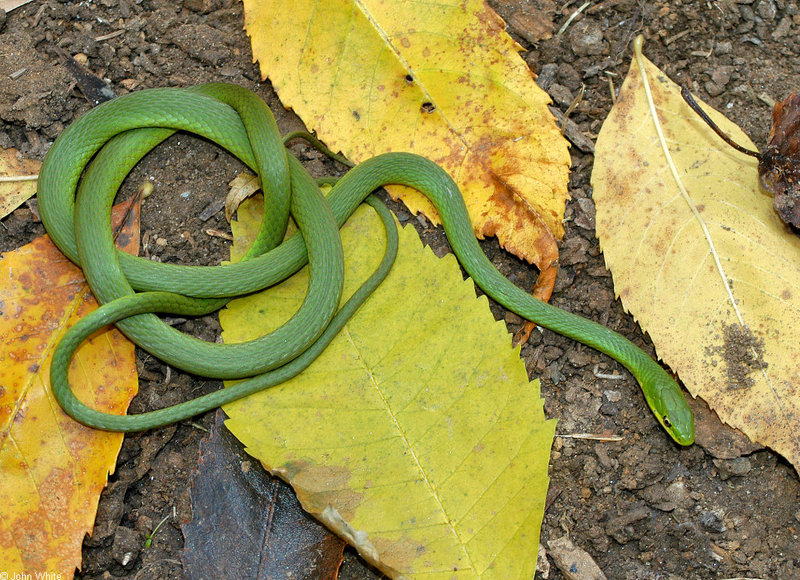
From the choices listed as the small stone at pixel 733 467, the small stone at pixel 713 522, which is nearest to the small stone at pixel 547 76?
the small stone at pixel 733 467

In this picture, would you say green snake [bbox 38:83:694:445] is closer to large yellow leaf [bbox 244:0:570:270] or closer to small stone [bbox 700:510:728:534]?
large yellow leaf [bbox 244:0:570:270]

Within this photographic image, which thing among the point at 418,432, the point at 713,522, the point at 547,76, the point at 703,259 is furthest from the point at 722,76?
the point at 418,432

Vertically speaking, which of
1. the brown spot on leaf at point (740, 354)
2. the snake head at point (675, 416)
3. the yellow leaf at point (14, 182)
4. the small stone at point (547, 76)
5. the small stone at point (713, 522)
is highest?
the small stone at point (547, 76)

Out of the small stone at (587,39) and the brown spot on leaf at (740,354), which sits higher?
the small stone at (587,39)

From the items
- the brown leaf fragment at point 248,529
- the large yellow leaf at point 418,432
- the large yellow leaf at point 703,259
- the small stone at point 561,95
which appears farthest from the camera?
the small stone at point 561,95

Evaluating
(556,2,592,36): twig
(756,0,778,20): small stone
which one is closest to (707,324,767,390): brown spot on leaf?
(556,2,592,36): twig

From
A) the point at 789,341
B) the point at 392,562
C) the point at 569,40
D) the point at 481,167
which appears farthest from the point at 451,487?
the point at 569,40

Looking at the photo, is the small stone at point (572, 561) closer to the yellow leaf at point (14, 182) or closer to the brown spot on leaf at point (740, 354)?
the brown spot on leaf at point (740, 354)
